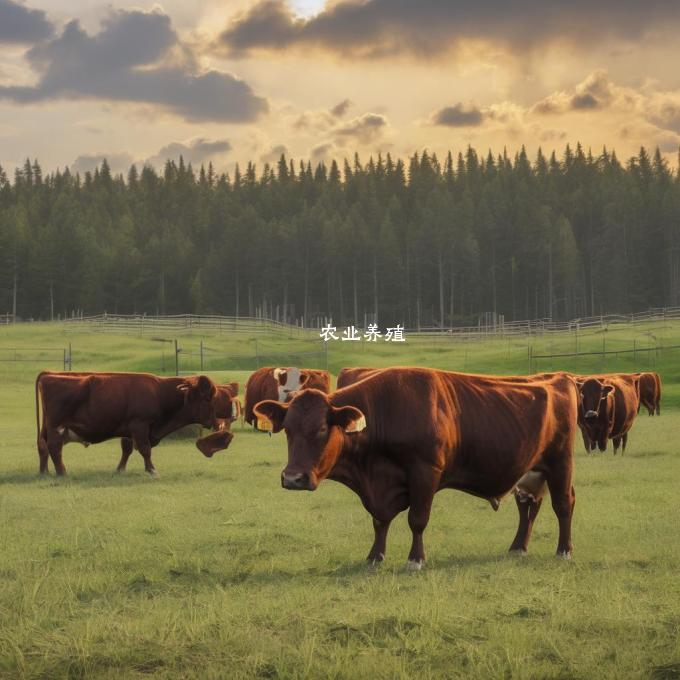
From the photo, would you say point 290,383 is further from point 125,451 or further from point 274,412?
point 274,412

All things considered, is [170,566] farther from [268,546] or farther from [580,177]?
[580,177]

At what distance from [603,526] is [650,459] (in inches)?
326

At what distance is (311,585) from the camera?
7.98 meters

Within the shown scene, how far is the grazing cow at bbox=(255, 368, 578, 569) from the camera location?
8133 millimetres

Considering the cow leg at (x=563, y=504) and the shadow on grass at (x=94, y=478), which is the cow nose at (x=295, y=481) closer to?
the cow leg at (x=563, y=504)

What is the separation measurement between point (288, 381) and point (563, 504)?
51.6 feet

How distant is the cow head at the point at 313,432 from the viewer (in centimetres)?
793

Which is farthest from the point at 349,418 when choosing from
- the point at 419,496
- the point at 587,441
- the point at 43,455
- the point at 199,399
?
the point at 587,441

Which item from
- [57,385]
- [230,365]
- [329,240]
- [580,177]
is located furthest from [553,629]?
[580,177]

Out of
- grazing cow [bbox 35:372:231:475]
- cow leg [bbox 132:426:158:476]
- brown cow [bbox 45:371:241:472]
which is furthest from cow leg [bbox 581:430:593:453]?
cow leg [bbox 132:426:158:476]

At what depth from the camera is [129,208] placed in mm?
149875

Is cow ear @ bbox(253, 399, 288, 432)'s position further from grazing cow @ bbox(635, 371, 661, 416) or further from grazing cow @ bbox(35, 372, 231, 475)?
grazing cow @ bbox(635, 371, 661, 416)

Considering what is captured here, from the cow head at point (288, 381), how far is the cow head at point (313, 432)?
15.8 meters

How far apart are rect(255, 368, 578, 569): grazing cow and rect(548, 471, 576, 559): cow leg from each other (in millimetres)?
10
